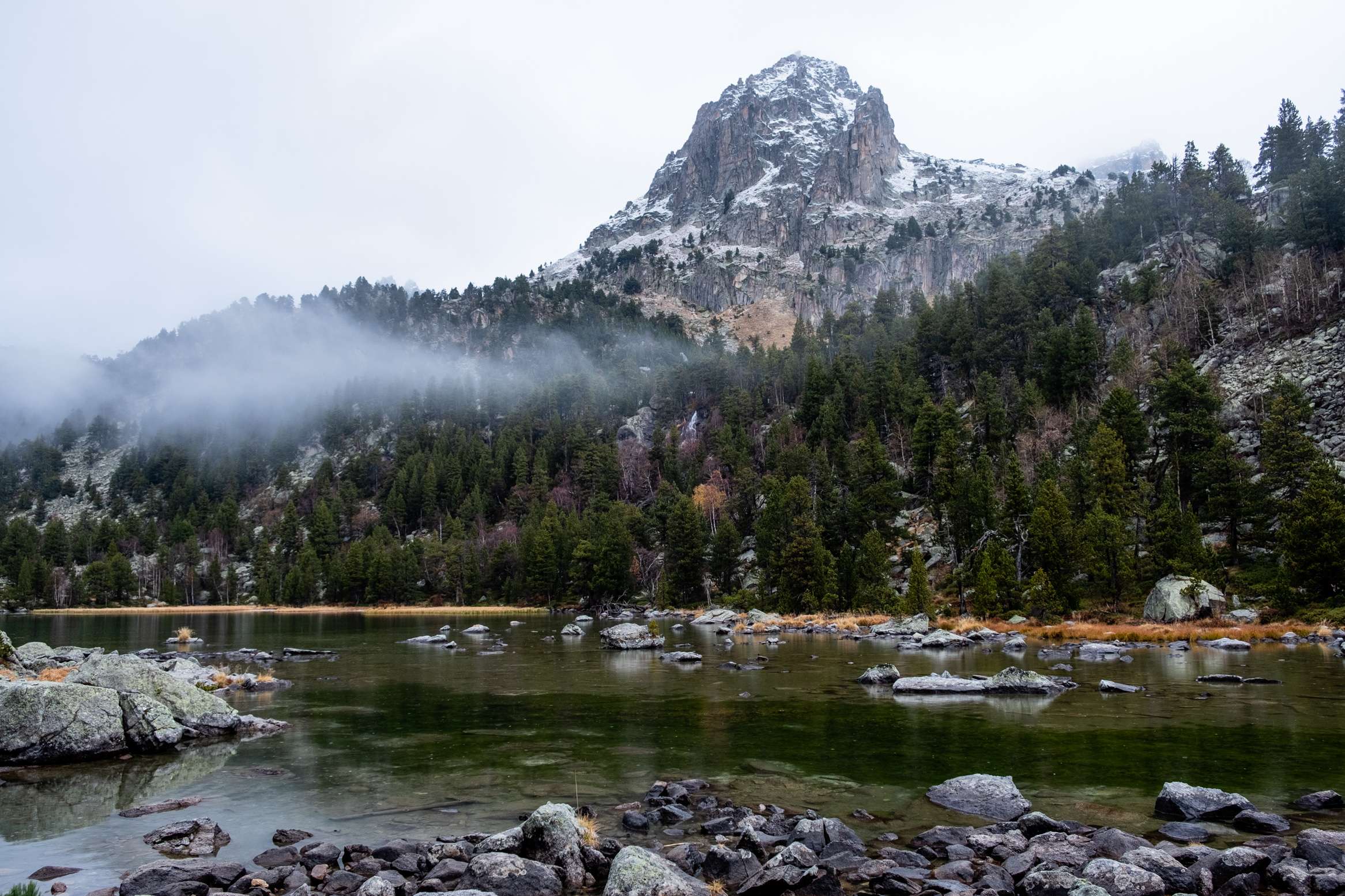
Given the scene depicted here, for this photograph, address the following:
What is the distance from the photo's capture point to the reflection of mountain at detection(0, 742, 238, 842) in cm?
1497

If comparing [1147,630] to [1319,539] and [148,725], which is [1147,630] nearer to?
[1319,539]

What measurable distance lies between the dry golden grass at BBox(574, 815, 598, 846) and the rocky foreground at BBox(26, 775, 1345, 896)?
35 millimetres

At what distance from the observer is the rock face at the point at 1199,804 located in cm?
1390

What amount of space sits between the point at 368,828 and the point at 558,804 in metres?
4.23

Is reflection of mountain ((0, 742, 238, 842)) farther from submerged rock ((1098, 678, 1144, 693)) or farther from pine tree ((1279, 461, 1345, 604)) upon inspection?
pine tree ((1279, 461, 1345, 604))

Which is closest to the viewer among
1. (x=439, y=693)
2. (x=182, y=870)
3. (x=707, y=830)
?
(x=182, y=870)

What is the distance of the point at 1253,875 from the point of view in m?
10.8

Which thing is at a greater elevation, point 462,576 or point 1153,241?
point 1153,241

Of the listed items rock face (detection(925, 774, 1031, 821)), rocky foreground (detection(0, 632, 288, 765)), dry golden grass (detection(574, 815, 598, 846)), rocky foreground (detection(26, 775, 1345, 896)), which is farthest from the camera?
rocky foreground (detection(0, 632, 288, 765))

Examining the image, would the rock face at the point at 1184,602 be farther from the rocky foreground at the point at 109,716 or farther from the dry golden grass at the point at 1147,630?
the rocky foreground at the point at 109,716

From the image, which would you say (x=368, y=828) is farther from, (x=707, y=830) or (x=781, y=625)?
(x=781, y=625)

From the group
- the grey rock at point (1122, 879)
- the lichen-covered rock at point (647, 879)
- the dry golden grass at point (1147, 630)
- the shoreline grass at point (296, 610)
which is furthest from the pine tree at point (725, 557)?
the grey rock at point (1122, 879)

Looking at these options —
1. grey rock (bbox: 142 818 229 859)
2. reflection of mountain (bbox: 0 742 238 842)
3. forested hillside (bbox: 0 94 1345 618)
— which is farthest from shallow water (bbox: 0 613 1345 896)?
forested hillside (bbox: 0 94 1345 618)

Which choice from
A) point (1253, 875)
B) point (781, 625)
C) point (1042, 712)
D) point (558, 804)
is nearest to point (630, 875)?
point (558, 804)
